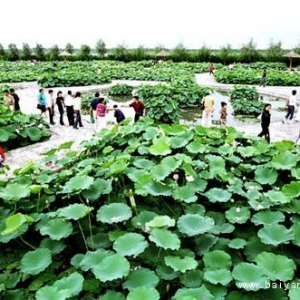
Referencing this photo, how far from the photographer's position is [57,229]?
2812mm

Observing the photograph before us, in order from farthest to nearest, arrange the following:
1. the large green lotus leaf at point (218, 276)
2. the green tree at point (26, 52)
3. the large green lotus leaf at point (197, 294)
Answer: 1. the green tree at point (26, 52)
2. the large green lotus leaf at point (218, 276)
3. the large green lotus leaf at point (197, 294)

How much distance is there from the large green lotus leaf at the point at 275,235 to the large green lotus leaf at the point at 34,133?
6053 mm

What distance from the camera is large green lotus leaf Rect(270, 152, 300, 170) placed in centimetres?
346

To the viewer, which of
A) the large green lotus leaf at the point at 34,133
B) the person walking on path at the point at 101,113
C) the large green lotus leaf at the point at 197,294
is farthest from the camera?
the person walking on path at the point at 101,113

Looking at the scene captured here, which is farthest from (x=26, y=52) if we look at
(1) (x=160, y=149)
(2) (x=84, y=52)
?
(1) (x=160, y=149)

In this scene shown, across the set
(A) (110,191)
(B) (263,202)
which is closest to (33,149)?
(A) (110,191)

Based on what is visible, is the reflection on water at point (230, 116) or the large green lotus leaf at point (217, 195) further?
the reflection on water at point (230, 116)

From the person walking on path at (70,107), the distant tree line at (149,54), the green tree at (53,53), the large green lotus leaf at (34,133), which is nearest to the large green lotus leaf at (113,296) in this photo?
the large green lotus leaf at (34,133)

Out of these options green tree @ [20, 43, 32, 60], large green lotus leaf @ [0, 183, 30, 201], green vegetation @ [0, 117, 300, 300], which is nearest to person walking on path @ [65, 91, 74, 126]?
green vegetation @ [0, 117, 300, 300]

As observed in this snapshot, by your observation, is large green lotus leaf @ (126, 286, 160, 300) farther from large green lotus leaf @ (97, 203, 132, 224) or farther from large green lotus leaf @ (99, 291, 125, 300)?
large green lotus leaf @ (97, 203, 132, 224)

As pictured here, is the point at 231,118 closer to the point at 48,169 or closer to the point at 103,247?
the point at 48,169

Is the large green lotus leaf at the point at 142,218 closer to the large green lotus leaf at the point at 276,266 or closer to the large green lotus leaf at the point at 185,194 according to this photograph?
the large green lotus leaf at the point at 185,194

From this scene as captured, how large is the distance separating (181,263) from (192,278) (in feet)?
0.44

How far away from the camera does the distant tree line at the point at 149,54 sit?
30784mm
